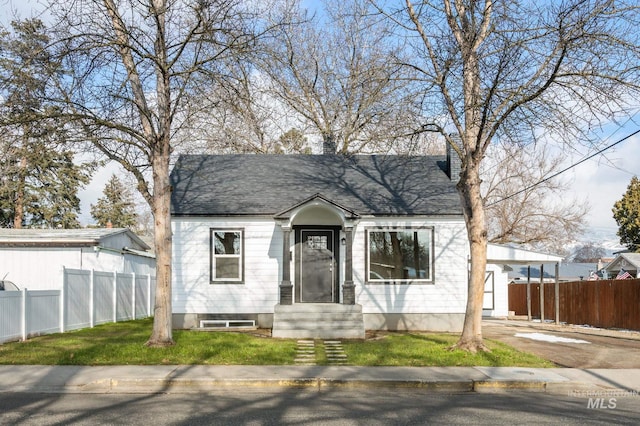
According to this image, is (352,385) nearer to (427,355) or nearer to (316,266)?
(427,355)

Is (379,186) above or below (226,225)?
above

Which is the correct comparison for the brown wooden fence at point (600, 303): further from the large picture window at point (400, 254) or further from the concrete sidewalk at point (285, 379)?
the concrete sidewalk at point (285, 379)

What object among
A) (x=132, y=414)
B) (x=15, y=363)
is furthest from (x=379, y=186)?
(x=132, y=414)

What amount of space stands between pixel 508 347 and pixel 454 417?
25.0ft

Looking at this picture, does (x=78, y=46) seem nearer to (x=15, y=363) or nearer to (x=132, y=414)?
(x=15, y=363)

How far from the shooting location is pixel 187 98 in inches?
576

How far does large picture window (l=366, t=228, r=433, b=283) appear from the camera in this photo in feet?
64.8

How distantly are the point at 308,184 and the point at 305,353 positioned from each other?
7864 millimetres

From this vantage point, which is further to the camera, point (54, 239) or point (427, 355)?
point (54, 239)

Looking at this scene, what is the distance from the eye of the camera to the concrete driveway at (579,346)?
14070 millimetres

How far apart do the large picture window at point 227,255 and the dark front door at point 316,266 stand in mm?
1771

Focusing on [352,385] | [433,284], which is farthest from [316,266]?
[352,385]

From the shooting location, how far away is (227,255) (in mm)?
19609

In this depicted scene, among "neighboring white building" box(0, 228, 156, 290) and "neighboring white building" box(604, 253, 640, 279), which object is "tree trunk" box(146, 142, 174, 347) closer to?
"neighboring white building" box(0, 228, 156, 290)
